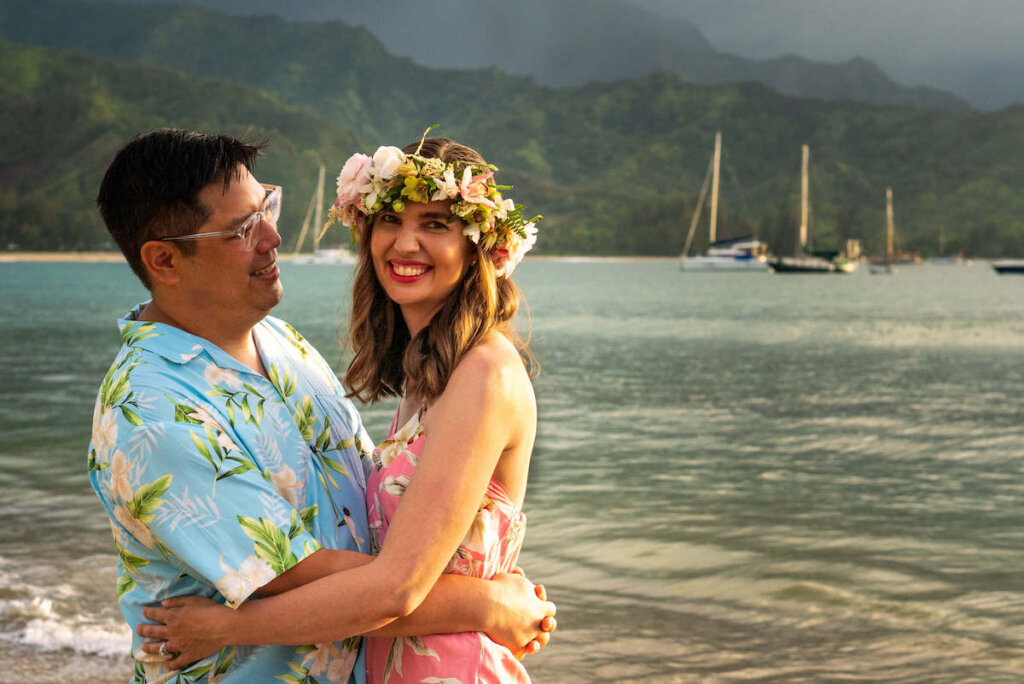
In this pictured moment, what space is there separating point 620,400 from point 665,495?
880cm

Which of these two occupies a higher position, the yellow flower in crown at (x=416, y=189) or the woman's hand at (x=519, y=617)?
the yellow flower in crown at (x=416, y=189)

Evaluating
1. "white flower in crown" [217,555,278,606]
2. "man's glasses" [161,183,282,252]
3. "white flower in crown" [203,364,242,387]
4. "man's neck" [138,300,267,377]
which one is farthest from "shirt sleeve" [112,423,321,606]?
"man's glasses" [161,183,282,252]

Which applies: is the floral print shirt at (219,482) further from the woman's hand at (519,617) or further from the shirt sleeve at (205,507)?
the woman's hand at (519,617)

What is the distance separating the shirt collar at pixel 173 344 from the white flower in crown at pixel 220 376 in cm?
1

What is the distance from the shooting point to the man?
85.8 inches

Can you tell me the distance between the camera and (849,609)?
8164 mm

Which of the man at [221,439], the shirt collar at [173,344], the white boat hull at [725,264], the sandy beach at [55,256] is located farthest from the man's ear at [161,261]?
the sandy beach at [55,256]

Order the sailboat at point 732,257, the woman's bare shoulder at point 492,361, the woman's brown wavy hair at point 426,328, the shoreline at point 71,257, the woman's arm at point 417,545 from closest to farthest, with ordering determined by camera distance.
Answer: the woman's arm at point 417,545
the woman's bare shoulder at point 492,361
the woman's brown wavy hair at point 426,328
the sailboat at point 732,257
the shoreline at point 71,257

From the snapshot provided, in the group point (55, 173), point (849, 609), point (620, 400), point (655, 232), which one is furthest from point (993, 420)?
point (55, 173)

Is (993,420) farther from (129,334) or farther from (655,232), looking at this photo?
(655,232)

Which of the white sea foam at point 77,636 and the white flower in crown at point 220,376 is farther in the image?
the white sea foam at point 77,636

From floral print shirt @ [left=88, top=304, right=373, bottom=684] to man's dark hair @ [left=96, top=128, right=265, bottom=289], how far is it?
23cm

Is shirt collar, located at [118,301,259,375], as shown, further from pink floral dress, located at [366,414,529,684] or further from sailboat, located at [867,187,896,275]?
sailboat, located at [867,187,896,275]

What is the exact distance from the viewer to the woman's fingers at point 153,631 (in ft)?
7.61
